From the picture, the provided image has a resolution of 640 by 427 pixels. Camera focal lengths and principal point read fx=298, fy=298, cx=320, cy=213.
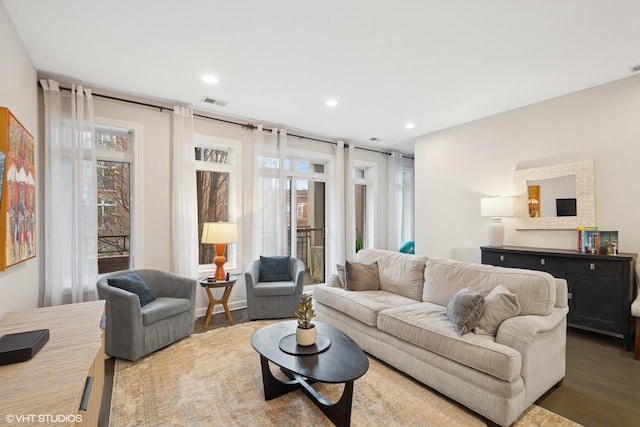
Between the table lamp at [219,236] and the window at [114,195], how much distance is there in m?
0.95

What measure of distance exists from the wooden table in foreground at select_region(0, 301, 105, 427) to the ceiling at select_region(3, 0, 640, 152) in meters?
2.15

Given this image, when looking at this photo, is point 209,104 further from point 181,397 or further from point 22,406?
point 22,406

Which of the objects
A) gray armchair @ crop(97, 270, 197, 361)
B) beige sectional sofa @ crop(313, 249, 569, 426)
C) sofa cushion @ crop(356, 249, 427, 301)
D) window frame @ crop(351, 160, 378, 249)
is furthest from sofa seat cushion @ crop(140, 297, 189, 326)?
window frame @ crop(351, 160, 378, 249)

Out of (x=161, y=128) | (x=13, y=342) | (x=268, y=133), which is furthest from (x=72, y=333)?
(x=268, y=133)

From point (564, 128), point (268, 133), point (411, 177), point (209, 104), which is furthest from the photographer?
point (411, 177)

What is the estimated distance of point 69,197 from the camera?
3168 mm

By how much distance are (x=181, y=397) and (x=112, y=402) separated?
1.54ft

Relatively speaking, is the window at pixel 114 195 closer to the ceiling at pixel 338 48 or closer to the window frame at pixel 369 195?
the ceiling at pixel 338 48

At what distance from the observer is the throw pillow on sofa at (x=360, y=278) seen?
3.46 m

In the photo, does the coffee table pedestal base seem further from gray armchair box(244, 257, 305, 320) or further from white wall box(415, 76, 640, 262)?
white wall box(415, 76, 640, 262)

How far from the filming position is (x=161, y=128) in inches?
151

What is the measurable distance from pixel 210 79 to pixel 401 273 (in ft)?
9.85

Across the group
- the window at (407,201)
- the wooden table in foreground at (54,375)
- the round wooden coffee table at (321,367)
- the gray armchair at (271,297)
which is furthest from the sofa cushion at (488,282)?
the window at (407,201)

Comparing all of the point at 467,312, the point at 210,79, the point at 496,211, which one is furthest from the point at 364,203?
the point at 467,312
